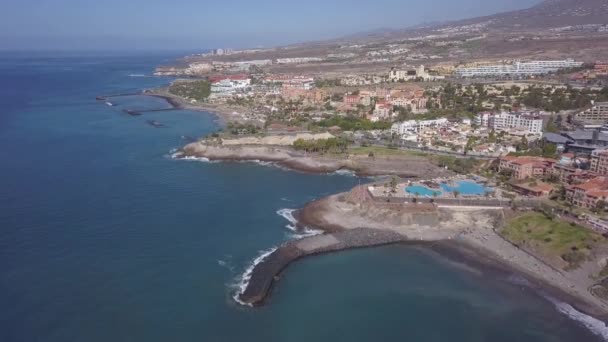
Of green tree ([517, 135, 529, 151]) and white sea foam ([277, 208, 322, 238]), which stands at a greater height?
green tree ([517, 135, 529, 151])

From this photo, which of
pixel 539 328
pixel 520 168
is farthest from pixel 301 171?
pixel 539 328

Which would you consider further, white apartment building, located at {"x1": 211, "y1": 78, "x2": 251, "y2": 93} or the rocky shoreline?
white apartment building, located at {"x1": 211, "y1": 78, "x2": 251, "y2": 93}

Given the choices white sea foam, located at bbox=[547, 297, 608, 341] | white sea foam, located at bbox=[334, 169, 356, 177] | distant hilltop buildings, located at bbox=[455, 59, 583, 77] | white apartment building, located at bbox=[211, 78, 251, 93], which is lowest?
white sea foam, located at bbox=[547, 297, 608, 341]

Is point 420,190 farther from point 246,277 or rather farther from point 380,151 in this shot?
point 246,277

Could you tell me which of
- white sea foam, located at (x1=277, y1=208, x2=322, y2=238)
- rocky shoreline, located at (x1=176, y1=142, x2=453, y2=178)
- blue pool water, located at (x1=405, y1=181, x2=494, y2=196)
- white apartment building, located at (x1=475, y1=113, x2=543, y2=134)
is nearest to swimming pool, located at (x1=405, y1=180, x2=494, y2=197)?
blue pool water, located at (x1=405, y1=181, x2=494, y2=196)

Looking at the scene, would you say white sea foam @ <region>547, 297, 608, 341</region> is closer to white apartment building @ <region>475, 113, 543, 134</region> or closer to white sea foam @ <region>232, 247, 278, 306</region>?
white sea foam @ <region>232, 247, 278, 306</region>

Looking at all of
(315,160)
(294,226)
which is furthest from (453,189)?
(315,160)
